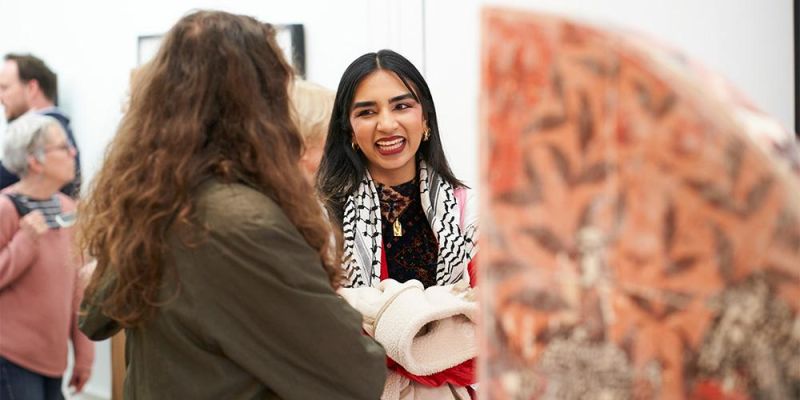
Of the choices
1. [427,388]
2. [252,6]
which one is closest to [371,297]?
[427,388]

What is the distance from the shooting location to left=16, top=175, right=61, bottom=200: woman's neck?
3.51m

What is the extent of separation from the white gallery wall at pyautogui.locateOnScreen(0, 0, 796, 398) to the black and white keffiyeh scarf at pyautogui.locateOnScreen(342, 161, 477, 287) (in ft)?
1.37

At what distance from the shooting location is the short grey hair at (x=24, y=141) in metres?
3.52

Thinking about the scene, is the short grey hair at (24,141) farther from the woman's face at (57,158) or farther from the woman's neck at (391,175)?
the woman's neck at (391,175)

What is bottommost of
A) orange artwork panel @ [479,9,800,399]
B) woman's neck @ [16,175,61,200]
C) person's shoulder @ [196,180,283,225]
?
woman's neck @ [16,175,61,200]

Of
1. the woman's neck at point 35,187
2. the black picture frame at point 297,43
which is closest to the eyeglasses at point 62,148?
the woman's neck at point 35,187

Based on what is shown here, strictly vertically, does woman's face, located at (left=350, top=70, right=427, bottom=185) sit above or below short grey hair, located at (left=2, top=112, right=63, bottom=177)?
above

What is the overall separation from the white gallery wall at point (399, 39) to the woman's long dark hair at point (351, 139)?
0.22 metres

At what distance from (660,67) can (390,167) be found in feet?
4.89

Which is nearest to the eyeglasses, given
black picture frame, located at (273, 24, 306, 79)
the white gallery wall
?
the white gallery wall

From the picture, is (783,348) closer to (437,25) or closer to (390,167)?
(390,167)

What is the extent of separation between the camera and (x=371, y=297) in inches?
70.8

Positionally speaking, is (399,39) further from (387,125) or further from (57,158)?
(387,125)

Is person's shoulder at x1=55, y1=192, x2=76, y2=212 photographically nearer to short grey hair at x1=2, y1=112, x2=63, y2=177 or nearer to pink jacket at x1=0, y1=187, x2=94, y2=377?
pink jacket at x1=0, y1=187, x2=94, y2=377
